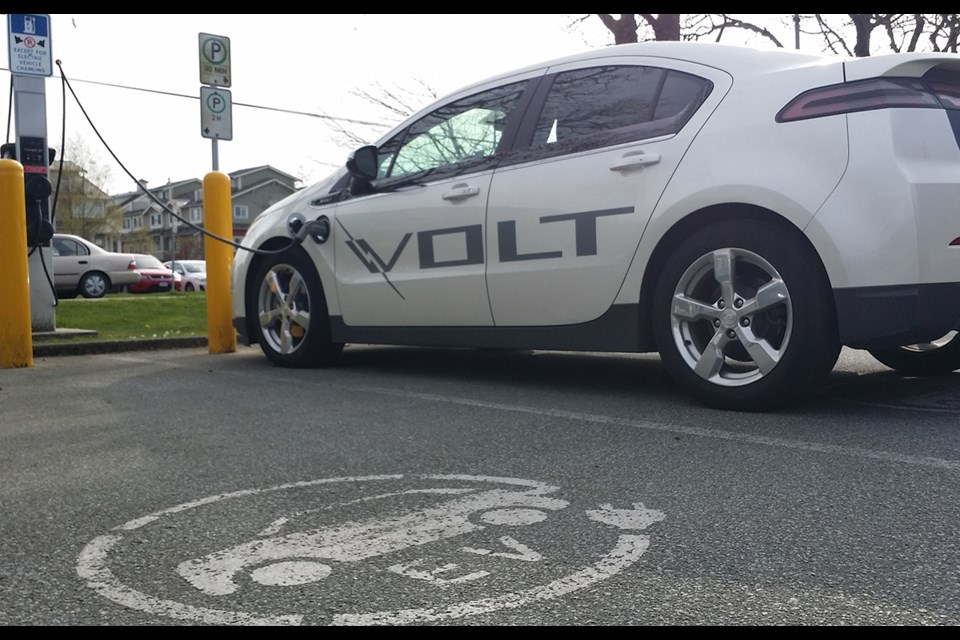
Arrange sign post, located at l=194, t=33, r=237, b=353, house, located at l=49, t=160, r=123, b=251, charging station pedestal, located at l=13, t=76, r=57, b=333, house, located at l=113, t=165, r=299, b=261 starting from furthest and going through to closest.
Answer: house, located at l=113, t=165, r=299, b=261, house, located at l=49, t=160, r=123, b=251, charging station pedestal, located at l=13, t=76, r=57, b=333, sign post, located at l=194, t=33, r=237, b=353

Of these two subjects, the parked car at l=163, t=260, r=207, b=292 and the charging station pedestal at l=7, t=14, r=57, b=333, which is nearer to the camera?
the charging station pedestal at l=7, t=14, r=57, b=333

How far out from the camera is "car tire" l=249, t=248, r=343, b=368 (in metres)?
6.35

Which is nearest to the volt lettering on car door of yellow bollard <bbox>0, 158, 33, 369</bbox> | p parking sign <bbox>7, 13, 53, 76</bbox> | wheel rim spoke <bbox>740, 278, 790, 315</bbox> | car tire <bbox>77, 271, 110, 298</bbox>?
wheel rim spoke <bbox>740, 278, 790, 315</bbox>

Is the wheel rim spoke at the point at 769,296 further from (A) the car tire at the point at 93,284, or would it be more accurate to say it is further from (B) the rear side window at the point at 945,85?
(A) the car tire at the point at 93,284

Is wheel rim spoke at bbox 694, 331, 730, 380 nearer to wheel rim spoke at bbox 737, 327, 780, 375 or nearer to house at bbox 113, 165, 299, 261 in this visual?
wheel rim spoke at bbox 737, 327, 780, 375

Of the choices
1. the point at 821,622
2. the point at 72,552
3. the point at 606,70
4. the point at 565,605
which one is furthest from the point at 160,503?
the point at 606,70

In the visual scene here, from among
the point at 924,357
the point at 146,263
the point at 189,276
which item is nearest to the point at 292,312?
the point at 924,357

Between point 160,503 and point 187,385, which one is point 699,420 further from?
point 187,385

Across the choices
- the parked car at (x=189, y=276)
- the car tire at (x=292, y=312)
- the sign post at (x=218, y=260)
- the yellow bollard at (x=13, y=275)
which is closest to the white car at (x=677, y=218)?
the car tire at (x=292, y=312)

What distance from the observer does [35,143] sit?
8633mm

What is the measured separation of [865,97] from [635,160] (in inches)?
41.1

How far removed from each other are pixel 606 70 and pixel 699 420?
1927 mm

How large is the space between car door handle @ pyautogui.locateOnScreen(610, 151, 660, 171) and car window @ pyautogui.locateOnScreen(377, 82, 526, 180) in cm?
95

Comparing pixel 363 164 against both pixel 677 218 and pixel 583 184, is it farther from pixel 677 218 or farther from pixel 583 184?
pixel 677 218
